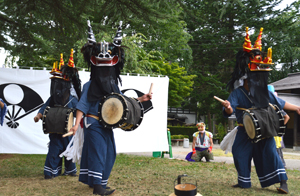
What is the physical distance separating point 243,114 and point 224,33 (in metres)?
20.1

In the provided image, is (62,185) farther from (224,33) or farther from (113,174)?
(224,33)

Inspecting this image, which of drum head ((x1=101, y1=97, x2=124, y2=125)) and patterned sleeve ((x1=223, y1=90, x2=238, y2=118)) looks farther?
patterned sleeve ((x1=223, y1=90, x2=238, y2=118))

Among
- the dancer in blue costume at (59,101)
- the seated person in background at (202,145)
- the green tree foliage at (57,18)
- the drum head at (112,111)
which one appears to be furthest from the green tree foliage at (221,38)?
the drum head at (112,111)

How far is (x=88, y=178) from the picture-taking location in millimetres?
4336

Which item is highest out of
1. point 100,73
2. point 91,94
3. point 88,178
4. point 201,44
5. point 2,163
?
point 201,44

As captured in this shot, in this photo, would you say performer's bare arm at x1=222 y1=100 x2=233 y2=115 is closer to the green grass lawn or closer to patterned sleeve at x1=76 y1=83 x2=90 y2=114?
the green grass lawn

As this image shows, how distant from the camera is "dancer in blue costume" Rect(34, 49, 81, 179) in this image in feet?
18.8

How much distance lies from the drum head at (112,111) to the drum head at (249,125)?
1.85 m

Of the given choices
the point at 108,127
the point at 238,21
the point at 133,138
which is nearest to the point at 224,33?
the point at 238,21

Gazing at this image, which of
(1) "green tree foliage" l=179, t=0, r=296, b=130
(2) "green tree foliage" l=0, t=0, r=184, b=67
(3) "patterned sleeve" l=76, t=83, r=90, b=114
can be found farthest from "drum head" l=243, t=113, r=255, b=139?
(1) "green tree foliage" l=179, t=0, r=296, b=130

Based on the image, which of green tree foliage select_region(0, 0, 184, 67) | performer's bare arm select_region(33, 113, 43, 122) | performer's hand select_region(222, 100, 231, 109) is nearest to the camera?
performer's hand select_region(222, 100, 231, 109)

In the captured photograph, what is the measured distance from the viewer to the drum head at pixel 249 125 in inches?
175

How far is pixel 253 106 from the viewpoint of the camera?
476 cm

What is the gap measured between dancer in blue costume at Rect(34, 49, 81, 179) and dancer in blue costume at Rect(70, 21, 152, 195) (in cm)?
152
